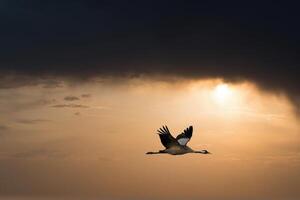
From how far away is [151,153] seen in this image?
86.0 meters

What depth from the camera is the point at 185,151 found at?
274 ft

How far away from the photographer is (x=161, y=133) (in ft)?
260

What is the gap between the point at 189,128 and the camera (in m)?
86.2

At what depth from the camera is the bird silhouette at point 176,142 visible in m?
79.2

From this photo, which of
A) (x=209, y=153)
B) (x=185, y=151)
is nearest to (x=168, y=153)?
(x=185, y=151)

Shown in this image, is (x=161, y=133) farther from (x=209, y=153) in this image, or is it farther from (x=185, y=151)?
(x=209, y=153)

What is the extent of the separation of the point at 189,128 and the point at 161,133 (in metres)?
7.81

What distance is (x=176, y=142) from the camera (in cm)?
8081

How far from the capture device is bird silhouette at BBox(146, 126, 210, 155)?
7925cm

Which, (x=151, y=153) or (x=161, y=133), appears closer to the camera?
(x=161, y=133)

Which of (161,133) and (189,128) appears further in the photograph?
(189,128)

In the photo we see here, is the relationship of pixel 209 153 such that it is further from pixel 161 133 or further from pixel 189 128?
pixel 161 133

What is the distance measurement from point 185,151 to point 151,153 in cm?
449

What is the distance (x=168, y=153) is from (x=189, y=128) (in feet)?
17.5
